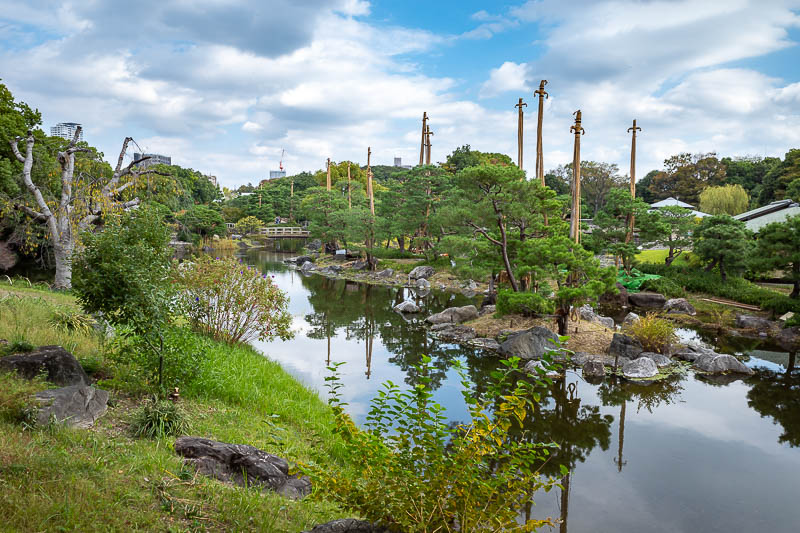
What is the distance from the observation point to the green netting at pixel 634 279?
20.8 m

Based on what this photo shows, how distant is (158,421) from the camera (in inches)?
194

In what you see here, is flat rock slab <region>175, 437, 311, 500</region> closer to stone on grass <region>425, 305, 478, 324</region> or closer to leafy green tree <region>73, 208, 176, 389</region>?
leafy green tree <region>73, 208, 176, 389</region>

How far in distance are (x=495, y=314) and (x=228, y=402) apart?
32.0 feet

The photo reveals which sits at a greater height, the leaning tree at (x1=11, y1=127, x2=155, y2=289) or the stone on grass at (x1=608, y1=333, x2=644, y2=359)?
the leaning tree at (x1=11, y1=127, x2=155, y2=289)

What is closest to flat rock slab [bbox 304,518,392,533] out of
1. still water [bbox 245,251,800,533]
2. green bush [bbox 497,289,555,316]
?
still water [bbox 245,251,800,533]

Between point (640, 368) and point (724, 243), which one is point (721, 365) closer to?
point (640, 368)

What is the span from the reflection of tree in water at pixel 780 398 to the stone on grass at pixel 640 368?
70.2 inches

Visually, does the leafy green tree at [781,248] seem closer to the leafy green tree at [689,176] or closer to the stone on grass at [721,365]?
the stone on grass at [721,365]

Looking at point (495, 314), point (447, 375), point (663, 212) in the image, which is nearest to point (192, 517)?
point (447, 375)

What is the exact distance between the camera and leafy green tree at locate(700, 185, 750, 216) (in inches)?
1420

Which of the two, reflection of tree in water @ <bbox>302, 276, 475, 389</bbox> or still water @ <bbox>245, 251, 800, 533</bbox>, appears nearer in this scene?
still water @ <bbox>245, 251, 800, 533</bbox>

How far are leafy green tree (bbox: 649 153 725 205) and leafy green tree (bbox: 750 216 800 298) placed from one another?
34.4 meters

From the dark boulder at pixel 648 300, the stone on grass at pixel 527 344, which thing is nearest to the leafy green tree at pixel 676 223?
the dark boulder at pixel 648 300

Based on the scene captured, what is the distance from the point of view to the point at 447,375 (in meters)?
10.8
